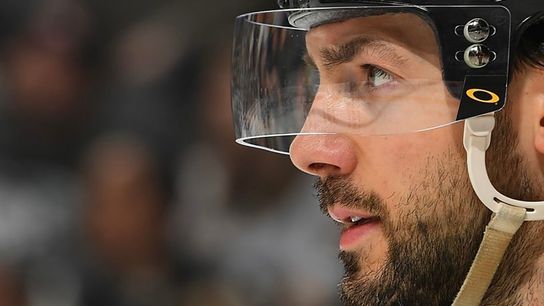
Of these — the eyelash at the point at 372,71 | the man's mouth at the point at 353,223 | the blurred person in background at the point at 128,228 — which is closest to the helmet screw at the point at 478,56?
the eyelash at the point at 372,71

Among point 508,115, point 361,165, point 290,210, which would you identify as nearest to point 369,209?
point 361,165

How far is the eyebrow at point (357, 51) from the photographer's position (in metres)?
1.22

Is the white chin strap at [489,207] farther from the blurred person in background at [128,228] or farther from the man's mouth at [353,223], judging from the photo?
the blurred person in background at [128,228]

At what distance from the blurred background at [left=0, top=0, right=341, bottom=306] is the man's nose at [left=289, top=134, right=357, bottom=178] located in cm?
116

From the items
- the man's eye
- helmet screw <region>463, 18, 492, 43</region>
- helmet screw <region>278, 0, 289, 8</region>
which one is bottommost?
the man's eye

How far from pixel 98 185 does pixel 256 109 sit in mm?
1298

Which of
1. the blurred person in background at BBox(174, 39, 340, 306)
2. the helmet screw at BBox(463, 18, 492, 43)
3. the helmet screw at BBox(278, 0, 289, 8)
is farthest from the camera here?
the blurred person in background at BBox(174, 39, 340, 306)

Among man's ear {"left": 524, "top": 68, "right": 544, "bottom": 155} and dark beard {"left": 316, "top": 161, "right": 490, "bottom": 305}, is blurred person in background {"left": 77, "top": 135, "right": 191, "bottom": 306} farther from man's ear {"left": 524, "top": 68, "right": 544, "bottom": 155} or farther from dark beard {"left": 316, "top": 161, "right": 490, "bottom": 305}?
man's ear {"left": 524, "top": 68, "right": 544, "bottom": 155}

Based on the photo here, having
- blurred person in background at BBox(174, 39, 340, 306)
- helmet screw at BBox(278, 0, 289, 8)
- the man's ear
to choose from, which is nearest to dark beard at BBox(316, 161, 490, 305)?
the man's ear

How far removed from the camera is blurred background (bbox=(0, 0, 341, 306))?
2.51m

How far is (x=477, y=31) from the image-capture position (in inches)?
46.1

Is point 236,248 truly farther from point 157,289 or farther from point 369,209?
point 369,209

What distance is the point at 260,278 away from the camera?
98.7 inches

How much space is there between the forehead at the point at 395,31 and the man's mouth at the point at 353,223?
20 centimetres
